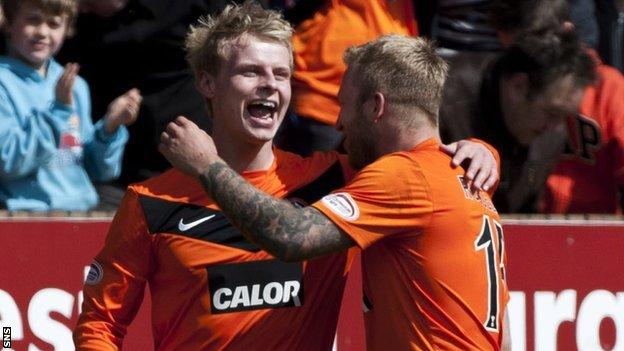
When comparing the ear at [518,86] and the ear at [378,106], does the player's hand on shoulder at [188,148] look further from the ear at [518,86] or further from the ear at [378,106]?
the ear at [518,86]

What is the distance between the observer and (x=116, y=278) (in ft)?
16.3

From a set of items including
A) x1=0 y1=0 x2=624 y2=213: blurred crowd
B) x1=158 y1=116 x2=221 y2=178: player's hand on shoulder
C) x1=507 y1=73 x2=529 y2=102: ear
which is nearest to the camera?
x1=158 y1=116 x2=221 y2=178: player's hand on shoulder

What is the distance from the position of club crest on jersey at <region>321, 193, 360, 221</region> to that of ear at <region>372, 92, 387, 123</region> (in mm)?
299

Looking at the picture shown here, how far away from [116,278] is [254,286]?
1.42 feet

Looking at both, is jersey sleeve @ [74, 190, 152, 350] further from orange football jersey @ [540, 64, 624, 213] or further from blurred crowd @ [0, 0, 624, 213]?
orange football jersey @ [540, 64, 624, 213]

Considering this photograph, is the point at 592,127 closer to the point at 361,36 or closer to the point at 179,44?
the point at 361,36

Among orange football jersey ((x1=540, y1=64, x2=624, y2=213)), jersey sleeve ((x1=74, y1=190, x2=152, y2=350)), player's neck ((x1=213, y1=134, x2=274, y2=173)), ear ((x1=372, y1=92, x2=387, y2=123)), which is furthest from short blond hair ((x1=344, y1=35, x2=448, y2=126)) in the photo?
orange football jersey ((x1=540, y1=64, x2=624, y2=213))

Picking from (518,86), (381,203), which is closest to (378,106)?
(381,203)

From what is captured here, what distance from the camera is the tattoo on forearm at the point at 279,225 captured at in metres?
4.52

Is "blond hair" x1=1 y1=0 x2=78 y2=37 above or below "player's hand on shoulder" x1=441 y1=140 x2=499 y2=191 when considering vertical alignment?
above

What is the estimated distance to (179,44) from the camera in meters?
7.22

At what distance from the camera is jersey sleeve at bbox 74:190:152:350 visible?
4961 mm

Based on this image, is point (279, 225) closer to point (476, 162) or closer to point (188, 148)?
point (188, 148)

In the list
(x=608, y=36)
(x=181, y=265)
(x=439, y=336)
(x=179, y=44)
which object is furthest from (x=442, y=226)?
(x=608, y=36)
